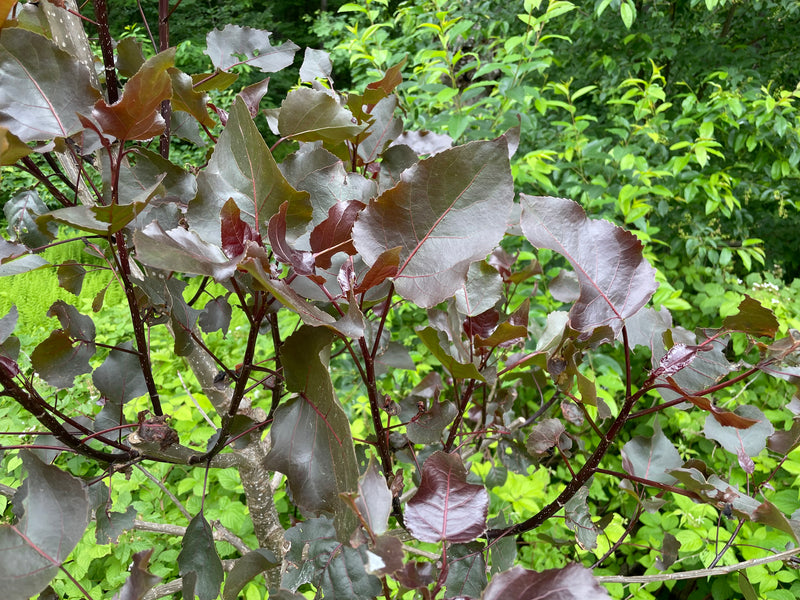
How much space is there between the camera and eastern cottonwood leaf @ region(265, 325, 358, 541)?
361mm

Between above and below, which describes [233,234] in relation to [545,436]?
above

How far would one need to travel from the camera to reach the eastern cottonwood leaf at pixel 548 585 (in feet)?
0.92

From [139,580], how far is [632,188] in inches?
64.5

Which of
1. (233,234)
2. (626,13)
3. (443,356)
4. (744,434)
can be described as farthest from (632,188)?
(233,234)

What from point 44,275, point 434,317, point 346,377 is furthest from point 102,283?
point 434,317

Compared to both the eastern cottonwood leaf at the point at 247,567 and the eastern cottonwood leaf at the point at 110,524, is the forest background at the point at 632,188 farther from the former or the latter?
the eastern cottonwood leaf at the point at 247,567

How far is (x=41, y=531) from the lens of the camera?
13.5 inches

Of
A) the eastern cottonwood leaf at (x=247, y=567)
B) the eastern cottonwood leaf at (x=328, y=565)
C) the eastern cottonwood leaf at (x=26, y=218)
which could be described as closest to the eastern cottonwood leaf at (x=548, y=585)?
the eastern cottonwood leaf at (x=328, y=565)

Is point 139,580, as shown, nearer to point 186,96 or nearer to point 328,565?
point 328,565

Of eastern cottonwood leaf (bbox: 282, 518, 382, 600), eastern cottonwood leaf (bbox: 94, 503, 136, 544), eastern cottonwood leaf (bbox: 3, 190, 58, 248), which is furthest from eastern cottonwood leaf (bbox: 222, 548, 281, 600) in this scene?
eastern cottonwood leaf (bbox: 3, 190, 58, 248)

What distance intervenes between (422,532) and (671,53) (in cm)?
248

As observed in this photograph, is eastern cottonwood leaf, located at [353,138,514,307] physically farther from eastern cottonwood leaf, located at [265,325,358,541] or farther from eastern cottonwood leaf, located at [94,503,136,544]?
eastern cottonwood leaf, located at [94,503,136,544]

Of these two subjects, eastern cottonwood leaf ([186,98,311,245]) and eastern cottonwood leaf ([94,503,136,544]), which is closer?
eastern cottonwood leaf ([186,98,311,245])

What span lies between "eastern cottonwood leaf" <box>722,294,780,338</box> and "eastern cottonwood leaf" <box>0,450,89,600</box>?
478 mm
